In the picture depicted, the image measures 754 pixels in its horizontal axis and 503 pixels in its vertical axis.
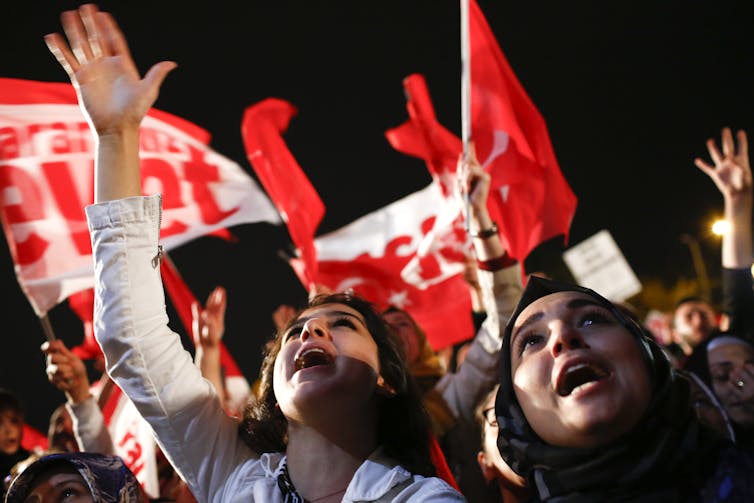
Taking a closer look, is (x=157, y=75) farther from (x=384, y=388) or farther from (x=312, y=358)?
(x=384, y=388)

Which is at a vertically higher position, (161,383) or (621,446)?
(161,383)

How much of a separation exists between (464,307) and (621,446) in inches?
146

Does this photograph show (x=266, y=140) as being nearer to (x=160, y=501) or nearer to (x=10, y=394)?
(x=10, y=394)

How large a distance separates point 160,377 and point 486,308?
1.68m

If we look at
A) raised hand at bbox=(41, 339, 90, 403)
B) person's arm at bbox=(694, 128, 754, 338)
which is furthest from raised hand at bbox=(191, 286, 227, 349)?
person's arm at bbox=(694, 128, 754, 338)

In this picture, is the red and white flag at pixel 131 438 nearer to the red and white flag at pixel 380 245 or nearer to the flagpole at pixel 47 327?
the flagpole at pixel 47 327

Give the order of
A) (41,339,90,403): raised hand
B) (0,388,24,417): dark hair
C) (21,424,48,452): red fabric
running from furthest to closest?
(21,424,48,452): red fabric, (0,388,24,417): dark hair, (41,339,90,403): raised hand

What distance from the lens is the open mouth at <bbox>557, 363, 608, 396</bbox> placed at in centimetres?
194

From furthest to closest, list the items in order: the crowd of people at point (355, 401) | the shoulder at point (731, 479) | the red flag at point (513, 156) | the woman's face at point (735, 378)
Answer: the red flag at point (513, 156)
the woman's face at point (735, 378)
the crowd of people at point (355, 401)
the shoulder at point (731, 479)

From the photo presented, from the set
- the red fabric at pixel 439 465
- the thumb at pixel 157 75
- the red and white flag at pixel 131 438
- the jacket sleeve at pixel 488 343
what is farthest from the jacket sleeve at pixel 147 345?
the red and white flag at pixel 131 438

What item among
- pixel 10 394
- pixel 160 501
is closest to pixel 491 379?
pixel 160 501

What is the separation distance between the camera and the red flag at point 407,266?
5379 millimetres

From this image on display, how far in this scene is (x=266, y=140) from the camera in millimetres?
5500

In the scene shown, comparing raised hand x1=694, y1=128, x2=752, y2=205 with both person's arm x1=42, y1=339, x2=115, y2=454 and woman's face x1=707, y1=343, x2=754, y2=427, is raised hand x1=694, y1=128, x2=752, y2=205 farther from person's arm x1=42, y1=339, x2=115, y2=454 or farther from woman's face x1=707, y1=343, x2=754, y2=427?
person's arm x1=42, y1=339, x2=115, y2=454
